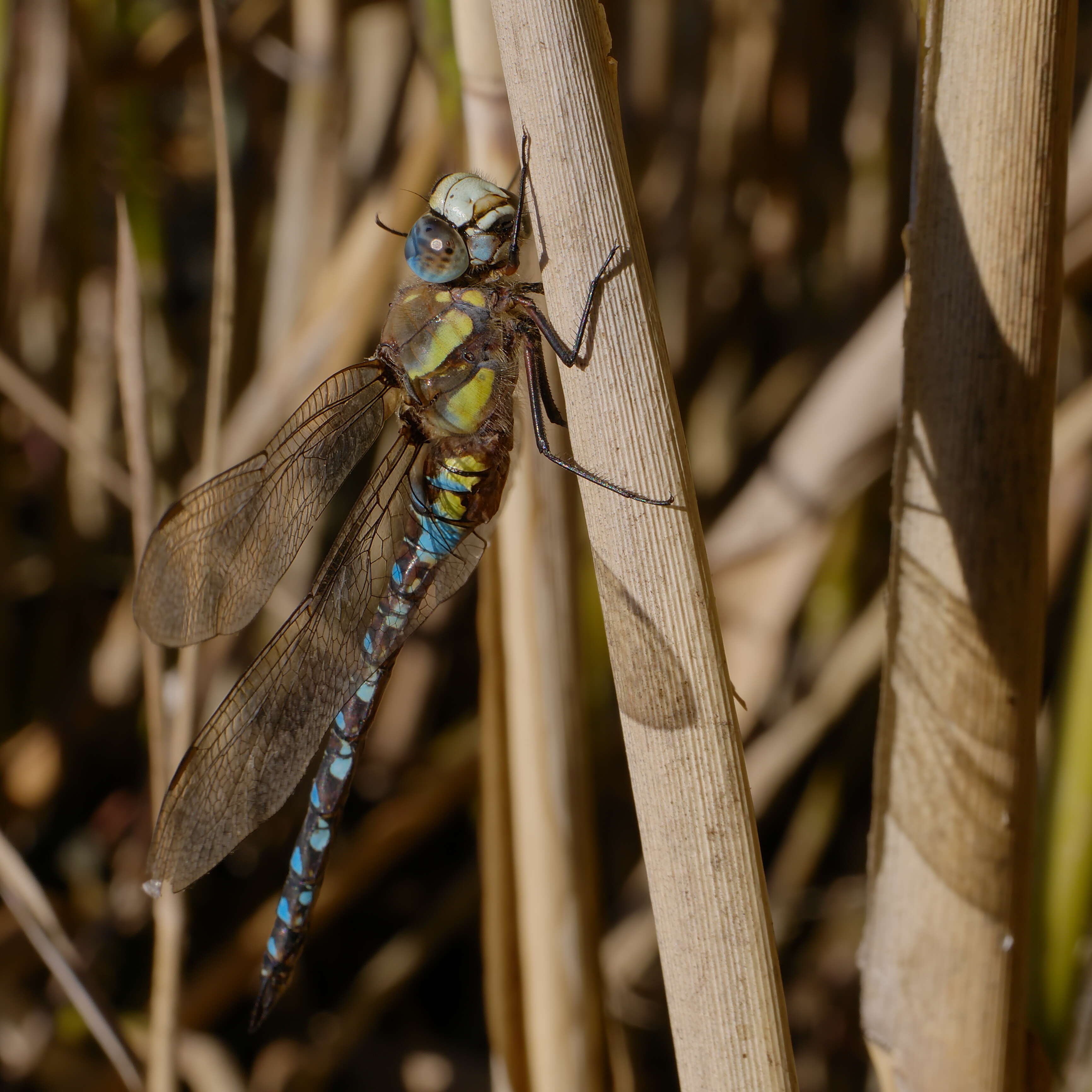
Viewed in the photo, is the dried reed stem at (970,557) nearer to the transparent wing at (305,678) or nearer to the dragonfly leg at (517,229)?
the dragonfly leg at (517,229)

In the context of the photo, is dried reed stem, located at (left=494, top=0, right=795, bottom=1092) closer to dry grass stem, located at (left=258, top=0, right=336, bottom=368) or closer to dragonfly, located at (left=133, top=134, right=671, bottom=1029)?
dragonfly, located at (left=133, top=134, right=671, bottom=1029)

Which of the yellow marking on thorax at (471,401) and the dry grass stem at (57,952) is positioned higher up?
the yellow marking on thorax at (471,401)

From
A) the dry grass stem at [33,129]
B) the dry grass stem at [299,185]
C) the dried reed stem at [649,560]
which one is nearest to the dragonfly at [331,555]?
the dried reed stem at [649,560]

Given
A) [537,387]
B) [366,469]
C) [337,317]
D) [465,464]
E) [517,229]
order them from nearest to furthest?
[517,229] < [537,387] < [465,464] < [337,317] < [366,469]

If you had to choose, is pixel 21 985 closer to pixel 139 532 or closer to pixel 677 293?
pixel 139 532

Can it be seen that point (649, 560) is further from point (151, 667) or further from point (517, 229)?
point (151, 667)

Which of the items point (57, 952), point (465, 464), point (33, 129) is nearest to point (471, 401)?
point (465, 464)

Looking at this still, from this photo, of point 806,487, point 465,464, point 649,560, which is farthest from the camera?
point 806,487
